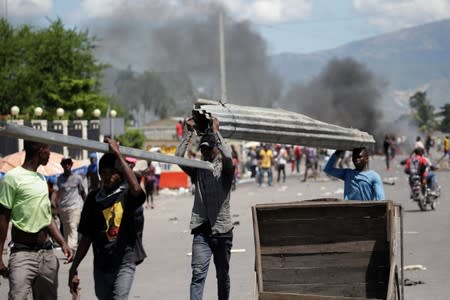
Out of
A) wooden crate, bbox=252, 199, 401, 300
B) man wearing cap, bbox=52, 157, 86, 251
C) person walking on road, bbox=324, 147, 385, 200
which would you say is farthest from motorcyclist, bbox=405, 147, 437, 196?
wooden crate, bbox=252, 199, 401, 300

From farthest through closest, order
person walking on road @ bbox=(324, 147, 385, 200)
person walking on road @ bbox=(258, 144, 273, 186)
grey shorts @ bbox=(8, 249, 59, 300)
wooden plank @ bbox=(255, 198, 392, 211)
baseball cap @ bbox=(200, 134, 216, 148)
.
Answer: person walking on road @ bbox=(258, 144, 273, 186) → person walking on road @ bbox=(324, 147, 385, 200) → baseball cap @ bbox=(200, 134, 216, 148) → wooden plank @ bbox=(255, 198, 392, 211) → grey shorts @ bbox=(8, 249, 59, 300)

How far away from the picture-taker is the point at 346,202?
7.38 meters

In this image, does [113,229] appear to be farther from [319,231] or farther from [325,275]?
[325,275]

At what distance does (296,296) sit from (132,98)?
162942 millimetres

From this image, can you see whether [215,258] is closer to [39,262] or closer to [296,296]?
[296,296]

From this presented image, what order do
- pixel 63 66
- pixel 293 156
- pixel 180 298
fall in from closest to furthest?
pixel 180 298 < pixel 293 156 < pixel 63 66

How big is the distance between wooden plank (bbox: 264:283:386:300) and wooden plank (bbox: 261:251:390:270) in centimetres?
15

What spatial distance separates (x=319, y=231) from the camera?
24.6ft

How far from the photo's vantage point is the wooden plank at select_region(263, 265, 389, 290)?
737cm

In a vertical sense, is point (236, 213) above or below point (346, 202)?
below

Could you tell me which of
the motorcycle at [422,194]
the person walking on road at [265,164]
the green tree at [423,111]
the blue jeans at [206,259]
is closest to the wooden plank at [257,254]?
the blue jeans at [206,259]

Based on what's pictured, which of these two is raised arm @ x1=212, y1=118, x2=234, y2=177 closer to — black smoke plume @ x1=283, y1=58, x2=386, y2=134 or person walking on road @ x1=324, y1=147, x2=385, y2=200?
person walking on road @ x1=324, y1=147, x2=385, y2=200

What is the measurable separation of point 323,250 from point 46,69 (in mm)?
48112

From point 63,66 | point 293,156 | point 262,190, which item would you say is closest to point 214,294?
point 262,190
